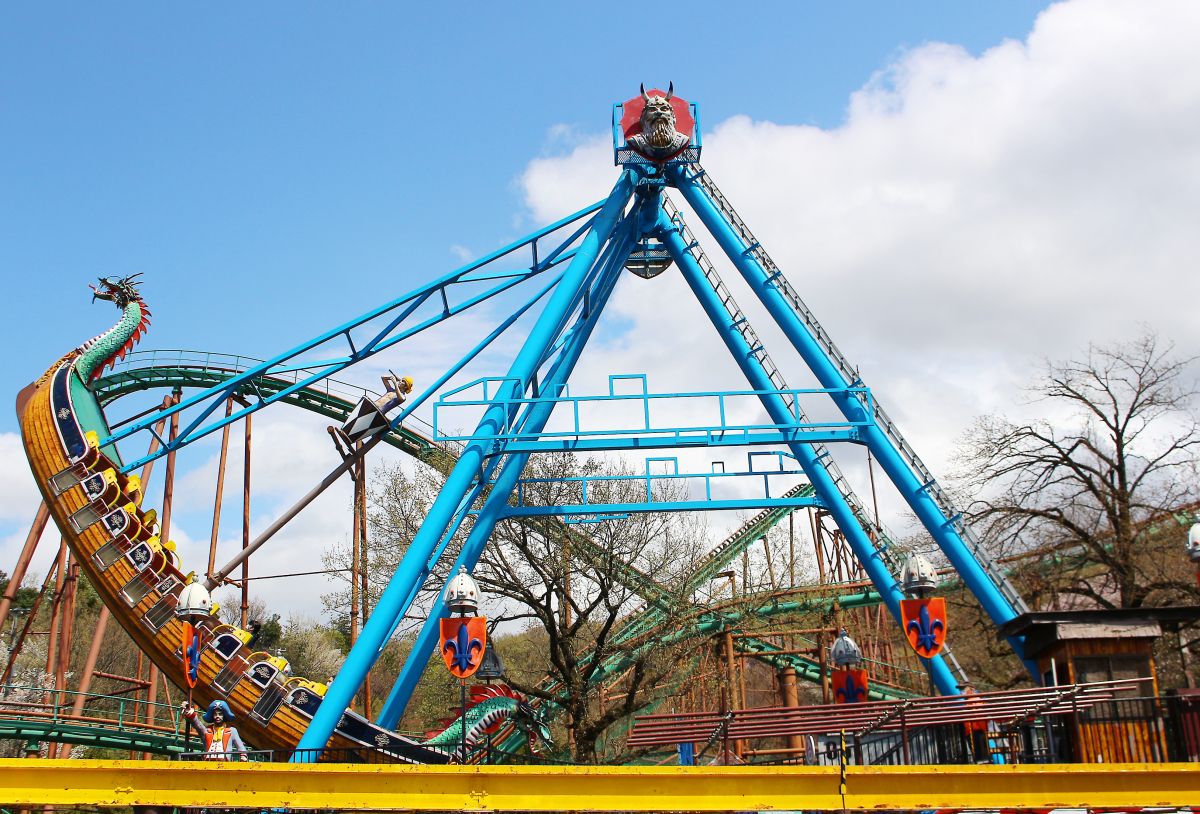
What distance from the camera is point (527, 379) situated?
1905cm

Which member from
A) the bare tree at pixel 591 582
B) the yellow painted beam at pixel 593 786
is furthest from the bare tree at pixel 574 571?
the yellow painted beam at pixel 593 786

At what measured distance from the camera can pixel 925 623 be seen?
15594 mm

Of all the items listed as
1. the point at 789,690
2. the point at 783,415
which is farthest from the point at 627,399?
the point at 789,690

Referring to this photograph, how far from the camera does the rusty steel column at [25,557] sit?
69.7 feet

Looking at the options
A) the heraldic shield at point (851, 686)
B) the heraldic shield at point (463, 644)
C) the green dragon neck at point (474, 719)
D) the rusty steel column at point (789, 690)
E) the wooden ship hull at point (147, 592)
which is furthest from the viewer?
the rusty steel column at point (789, 690)

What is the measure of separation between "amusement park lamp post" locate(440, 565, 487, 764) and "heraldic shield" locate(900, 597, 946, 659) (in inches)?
229

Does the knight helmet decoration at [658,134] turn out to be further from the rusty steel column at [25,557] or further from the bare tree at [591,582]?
the rusty steel column at [25,557]

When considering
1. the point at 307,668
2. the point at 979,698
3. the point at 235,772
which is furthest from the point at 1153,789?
the point at 307,668

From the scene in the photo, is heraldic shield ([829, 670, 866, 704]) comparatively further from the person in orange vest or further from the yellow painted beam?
the person in orange vest

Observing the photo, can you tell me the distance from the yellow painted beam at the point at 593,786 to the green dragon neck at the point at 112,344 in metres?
13.1

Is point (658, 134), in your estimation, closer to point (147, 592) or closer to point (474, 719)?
point (474, 719)

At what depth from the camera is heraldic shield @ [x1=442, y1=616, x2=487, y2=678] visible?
44.9ft

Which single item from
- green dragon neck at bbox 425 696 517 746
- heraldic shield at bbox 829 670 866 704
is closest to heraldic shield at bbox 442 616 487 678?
green dragon neck at bbox 425 696 517 746

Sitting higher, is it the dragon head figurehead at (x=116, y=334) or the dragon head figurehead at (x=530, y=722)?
the dragon head figurehead at (x=116, y=334)
